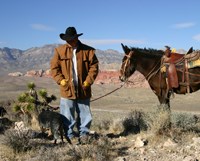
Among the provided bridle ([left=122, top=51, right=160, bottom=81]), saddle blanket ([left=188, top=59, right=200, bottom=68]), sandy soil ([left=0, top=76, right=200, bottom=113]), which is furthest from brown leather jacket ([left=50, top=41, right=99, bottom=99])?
sandy soil ([left=0, top=76, right=200, bottom=113])

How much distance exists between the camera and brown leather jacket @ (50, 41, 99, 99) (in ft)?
27.8

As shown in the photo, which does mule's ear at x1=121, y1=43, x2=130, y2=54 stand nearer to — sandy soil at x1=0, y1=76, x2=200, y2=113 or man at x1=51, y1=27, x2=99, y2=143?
man at x1=51, y1=27, x2=99, y2=143

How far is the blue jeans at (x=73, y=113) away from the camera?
342 inches

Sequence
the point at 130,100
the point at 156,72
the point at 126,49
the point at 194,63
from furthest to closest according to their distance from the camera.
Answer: the point at 130,100 → the point at 126,49 → the point at 156,72 → the point at 194,63

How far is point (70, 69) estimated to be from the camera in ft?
27.9

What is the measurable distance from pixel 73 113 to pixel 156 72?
2421 millimetres

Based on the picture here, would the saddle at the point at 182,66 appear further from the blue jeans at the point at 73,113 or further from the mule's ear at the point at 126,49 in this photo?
the blue jeans at the point at 73,113

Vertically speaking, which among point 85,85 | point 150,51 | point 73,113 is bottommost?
point 73,113

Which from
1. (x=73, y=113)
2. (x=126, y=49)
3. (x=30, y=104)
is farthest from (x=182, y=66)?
(x=30, y=104)

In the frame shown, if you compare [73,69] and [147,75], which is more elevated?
[73,69]

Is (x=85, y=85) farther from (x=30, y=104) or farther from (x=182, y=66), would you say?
(x=30, y=104)

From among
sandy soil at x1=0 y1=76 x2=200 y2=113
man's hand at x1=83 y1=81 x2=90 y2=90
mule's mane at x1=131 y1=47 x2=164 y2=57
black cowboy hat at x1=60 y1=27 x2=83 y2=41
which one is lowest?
sandy soil at x1=0 y1=76 x2=200 y2=113

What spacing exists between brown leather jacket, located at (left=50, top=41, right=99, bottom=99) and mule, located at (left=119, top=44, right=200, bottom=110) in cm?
200

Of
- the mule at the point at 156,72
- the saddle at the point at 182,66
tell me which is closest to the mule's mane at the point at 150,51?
the mule at the point at 156,72
